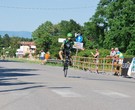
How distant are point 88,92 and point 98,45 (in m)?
72.4

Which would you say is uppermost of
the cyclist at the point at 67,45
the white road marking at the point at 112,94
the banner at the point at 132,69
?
the cyclist at the point at 67,45

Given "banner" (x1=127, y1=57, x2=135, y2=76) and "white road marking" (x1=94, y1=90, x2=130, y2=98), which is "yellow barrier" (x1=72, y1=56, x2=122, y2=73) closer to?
"banner" (x1=127, y1=57, x2=135, y2=76)

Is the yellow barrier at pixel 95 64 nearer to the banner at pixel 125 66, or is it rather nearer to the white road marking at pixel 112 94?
the banner at pixel 125 66

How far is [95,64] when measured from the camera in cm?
3544

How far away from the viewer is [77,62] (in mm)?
40406

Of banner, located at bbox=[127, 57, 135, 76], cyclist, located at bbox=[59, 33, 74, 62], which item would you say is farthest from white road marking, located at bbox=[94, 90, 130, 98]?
banner, located at bbox=[127, 57, 135, 76]

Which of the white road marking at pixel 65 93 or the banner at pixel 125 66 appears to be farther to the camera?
the banner at pixel 125 66

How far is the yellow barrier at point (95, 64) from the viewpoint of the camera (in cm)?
3305

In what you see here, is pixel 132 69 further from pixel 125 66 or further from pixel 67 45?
pixel 67 45

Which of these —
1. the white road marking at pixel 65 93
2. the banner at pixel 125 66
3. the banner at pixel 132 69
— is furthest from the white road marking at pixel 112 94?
the banner at pixel 125 66

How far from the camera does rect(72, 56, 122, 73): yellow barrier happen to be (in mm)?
33050

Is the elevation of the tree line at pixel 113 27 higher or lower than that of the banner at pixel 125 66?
higher

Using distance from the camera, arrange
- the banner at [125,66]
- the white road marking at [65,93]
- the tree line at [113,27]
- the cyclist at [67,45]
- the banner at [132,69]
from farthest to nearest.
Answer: the tree line at [113,27] < the banner at [125,66] < the banner at [132,69] < the cyclist at [67,45] < the white road marking at [65,93]

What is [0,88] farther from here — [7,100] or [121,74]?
[121,74]
